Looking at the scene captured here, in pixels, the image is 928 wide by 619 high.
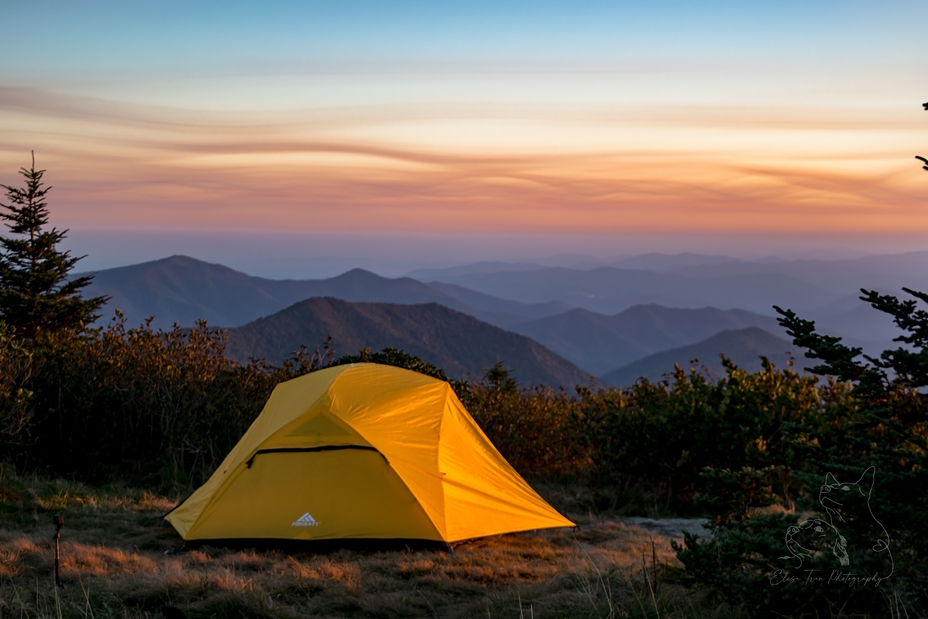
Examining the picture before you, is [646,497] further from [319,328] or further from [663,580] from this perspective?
[319,328]

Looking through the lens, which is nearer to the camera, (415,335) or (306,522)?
(306,522)

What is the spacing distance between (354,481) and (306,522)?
0.58 meters

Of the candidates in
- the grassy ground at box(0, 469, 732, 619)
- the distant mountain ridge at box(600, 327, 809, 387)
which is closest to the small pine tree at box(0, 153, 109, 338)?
the grassy ground at box(0, 469, 732, 619)

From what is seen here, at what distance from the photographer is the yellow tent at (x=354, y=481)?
7070mm

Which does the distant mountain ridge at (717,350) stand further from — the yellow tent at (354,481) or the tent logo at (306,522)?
the tent logo at (306,522)

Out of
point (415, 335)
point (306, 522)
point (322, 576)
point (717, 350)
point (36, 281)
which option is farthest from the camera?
point (717, 350)

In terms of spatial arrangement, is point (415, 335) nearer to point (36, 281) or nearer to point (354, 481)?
point (36, 281)

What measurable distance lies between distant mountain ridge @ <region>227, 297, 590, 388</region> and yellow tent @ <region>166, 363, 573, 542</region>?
8833 cm

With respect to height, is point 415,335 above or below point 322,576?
below

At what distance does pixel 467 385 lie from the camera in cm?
1211

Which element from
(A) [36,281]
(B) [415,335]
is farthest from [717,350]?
(A) [36,281]

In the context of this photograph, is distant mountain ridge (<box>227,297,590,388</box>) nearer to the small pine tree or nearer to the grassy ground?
the small pine tree

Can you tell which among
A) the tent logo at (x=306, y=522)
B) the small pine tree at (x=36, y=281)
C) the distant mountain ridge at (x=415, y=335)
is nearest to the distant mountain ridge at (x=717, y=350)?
the distant mountain ridge at (x=415, y=335)

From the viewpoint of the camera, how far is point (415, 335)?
123 meters
